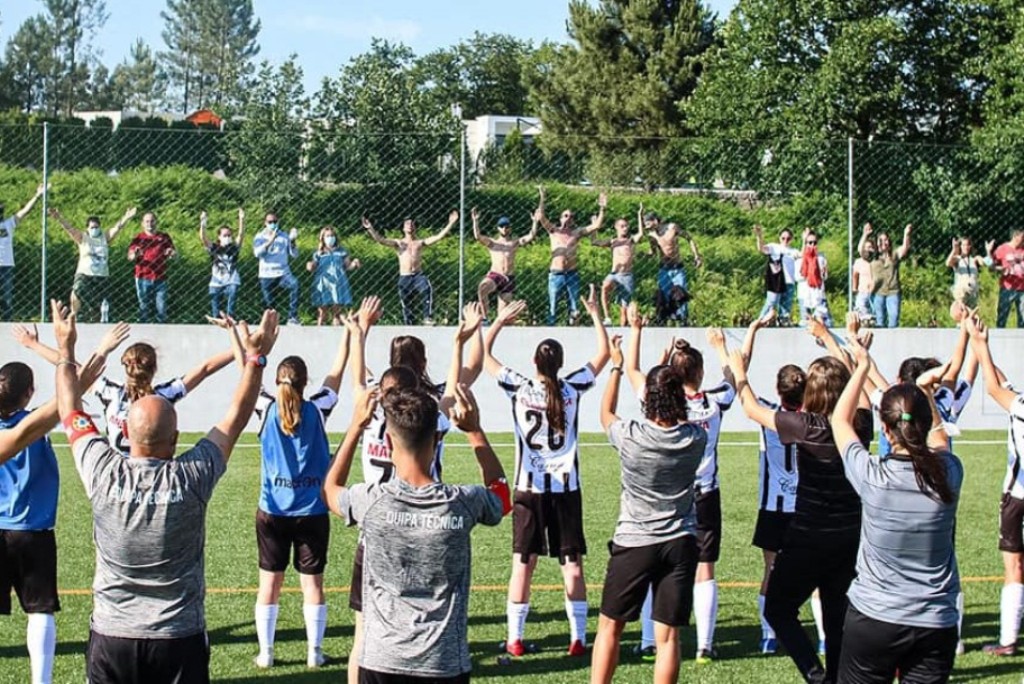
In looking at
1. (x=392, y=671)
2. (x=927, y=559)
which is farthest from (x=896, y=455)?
(x=392, y=671)

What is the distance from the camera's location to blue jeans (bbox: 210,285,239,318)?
1933 cm

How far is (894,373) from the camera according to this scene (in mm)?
20766

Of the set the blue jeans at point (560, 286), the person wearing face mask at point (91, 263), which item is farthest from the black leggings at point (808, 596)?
the person wearing face mask at point (91, 263)

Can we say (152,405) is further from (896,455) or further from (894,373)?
(894,373)

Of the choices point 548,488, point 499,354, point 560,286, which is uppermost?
point 560,286

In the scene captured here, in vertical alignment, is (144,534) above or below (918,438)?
below

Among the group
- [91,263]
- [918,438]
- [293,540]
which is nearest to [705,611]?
[293,540]

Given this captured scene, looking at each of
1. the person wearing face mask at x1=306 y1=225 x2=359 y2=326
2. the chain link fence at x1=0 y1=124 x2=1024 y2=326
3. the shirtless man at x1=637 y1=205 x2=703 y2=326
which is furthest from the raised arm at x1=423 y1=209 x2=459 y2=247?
the shirtless man at x1=637 y1=205 x2=703 y2=326

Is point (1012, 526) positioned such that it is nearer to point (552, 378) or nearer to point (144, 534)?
point (552, 378)

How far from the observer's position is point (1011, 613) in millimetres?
8508

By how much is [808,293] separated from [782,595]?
14135 millimetres

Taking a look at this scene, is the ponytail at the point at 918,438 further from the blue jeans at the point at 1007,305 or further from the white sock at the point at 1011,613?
the blue jeans at the point at 1007,305

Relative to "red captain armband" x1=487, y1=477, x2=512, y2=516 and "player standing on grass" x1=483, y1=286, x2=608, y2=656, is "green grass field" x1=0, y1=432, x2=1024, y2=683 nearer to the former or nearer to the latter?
"player standing on grass" x1=483, y1=286, x2=608, y2=656

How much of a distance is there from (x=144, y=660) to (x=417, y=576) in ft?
3.81
